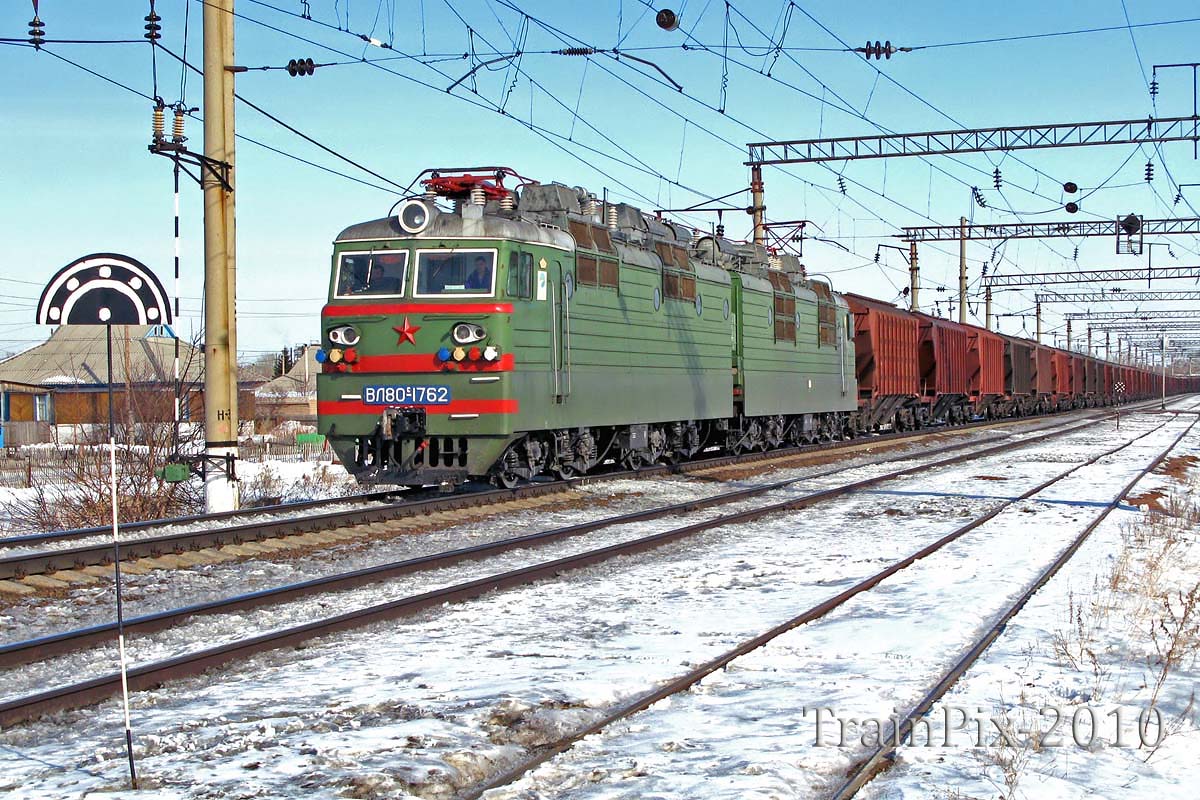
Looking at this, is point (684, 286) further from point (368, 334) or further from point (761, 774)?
point (761, 774)

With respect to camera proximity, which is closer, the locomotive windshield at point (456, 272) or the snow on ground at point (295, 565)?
the snow on ground at point (295, 565)

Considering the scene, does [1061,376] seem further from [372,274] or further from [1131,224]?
[372,274]

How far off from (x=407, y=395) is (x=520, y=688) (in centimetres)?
862

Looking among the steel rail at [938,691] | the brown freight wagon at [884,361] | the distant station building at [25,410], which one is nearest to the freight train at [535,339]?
the steel rail at [938,691]

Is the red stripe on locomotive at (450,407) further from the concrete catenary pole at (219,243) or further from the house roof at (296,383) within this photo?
the house roof at (296,383)

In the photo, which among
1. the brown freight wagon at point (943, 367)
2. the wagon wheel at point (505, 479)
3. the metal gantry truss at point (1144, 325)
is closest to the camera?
the wagon wheel at point (505, 479)

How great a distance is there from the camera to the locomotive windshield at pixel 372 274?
50.1 feet

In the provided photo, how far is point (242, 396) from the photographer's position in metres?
53.0

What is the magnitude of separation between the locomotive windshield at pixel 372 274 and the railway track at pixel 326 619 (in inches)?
164

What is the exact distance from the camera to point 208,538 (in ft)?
38.9

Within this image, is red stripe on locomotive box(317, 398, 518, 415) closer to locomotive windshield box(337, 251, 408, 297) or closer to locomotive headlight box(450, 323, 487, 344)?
locomotive headlight box(450, 323, 487, 344)

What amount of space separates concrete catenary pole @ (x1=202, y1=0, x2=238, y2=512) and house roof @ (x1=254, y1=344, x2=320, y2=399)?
227 feet

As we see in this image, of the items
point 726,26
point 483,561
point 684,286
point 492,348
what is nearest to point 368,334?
point 492,348

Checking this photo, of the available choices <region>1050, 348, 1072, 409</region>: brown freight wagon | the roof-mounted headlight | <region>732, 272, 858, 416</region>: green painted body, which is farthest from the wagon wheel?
<region>1050, 348, 1072, 409</region>: brown freight wagon
